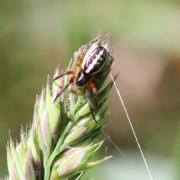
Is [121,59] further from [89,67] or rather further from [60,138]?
[60,138]

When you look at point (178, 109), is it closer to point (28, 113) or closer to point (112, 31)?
point (112, 31)

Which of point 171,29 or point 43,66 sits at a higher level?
point 43,66

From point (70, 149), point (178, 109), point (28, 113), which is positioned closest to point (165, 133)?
point (178, 109)

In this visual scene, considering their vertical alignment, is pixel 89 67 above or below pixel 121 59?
below

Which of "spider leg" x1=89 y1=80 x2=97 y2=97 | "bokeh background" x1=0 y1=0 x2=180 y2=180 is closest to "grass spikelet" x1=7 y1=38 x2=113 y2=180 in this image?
"spider leg" x1=89 y1=80 x2=97 y2=97

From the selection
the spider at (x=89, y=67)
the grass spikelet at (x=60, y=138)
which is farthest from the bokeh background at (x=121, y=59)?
the grass spikelet at (x=60, y=138)

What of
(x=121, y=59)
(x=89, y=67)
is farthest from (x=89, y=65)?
(x=121, y=59)

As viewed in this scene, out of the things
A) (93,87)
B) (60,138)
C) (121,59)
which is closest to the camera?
(60,138)
